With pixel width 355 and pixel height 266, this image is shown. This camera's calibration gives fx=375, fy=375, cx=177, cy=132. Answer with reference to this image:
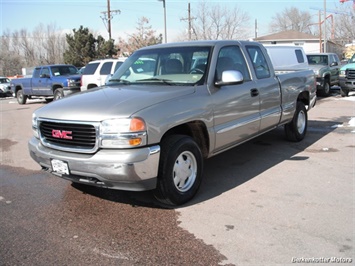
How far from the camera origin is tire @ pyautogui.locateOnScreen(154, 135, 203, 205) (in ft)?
13.0

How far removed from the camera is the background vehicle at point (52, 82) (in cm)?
Result: 1623

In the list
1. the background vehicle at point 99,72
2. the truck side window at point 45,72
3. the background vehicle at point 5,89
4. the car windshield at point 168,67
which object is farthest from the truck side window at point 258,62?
the background vehicle at point 5,89

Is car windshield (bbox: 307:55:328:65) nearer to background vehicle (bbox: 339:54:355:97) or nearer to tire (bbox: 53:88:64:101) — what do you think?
background vehicle (bbox: 339:54:355:97)

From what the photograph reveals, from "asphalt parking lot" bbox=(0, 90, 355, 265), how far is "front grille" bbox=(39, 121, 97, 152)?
0.78 metres

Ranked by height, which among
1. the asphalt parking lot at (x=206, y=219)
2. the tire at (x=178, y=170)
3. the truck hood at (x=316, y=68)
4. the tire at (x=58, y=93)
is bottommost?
the asphalt parking lot at (x=206, y=219)

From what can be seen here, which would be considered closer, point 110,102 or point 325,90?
point 110,102

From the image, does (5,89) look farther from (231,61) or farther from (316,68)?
(231,61)

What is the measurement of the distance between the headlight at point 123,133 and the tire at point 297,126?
431 cm

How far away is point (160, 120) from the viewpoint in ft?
12.7

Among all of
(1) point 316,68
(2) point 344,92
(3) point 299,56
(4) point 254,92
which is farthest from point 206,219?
(2) point 344,92

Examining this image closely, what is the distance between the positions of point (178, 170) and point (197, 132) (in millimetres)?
621

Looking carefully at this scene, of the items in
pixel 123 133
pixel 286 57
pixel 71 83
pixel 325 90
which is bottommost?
pixel 123 133

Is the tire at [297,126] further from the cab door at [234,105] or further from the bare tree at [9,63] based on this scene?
the bare tree at [9,63]

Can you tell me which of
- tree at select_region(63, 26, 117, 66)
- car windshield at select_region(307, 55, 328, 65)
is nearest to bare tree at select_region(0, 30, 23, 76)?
tree at select_region(63, 26, 117, 66)
